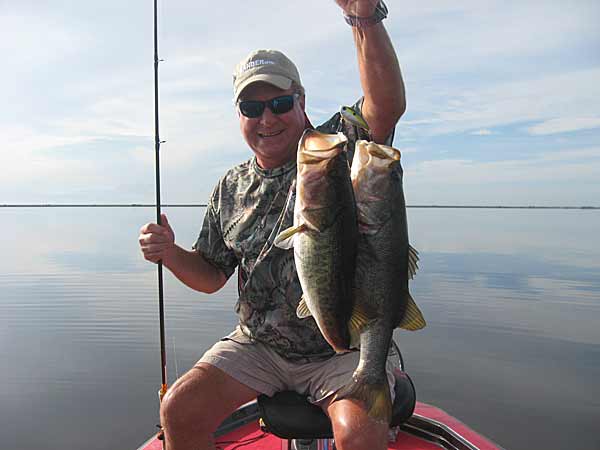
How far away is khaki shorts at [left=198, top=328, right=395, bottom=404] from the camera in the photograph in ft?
9.96

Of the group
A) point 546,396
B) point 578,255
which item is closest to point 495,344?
point 546,396

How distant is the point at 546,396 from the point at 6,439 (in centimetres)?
939

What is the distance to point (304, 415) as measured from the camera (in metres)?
2.90

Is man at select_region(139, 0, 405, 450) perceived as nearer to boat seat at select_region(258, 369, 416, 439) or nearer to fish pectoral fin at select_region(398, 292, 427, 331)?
boat seat at select_region(258, 369, 416, 439)

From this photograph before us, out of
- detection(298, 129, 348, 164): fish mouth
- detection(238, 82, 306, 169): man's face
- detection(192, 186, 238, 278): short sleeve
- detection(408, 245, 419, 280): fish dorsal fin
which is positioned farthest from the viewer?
detection(192, 186, 238, 278): short sleeve

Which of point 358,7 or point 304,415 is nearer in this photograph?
point 358,7

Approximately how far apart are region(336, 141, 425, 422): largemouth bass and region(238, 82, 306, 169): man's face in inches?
46.9

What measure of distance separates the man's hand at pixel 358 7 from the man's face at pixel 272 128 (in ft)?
3.05

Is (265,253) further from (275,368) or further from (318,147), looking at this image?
(318,147)

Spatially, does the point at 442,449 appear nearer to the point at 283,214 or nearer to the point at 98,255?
the point at 283,214

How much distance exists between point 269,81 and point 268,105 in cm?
14

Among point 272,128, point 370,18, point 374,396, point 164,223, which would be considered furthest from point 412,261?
point 164,223

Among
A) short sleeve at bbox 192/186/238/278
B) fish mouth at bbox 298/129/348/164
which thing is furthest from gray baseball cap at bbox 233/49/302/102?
fish mouth at bbox 298/129/348/164

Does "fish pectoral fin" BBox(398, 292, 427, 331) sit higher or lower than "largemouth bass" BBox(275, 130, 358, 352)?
lower
